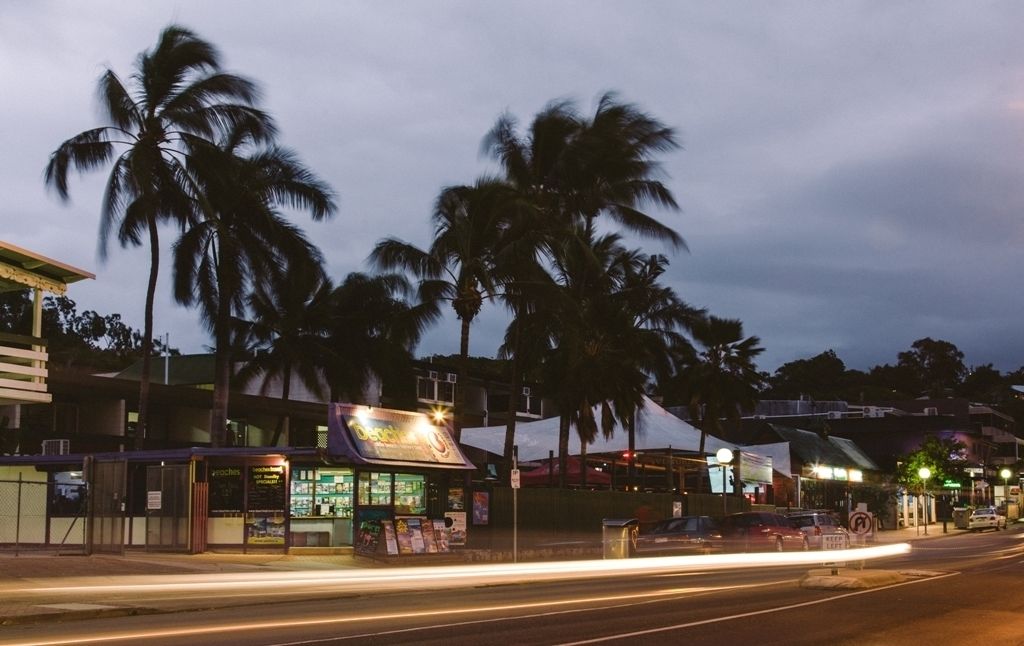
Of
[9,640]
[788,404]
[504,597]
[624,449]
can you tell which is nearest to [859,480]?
[624,449]

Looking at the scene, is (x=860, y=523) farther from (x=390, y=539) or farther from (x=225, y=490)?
(x=225, y=490)

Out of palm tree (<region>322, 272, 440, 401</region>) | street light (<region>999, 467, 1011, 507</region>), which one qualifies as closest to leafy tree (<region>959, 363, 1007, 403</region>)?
street light (<region>999, 467, 1011, 507</region>)

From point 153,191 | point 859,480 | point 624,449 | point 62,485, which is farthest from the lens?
point 859,480

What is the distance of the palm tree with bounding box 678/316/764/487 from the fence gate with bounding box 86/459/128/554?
33.4 meters

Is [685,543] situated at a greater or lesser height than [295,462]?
lesser

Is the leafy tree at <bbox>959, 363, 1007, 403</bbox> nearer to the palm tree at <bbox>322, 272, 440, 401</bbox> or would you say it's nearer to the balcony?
the palm tree at <bbox>322, 272, 440, 401</bbox>

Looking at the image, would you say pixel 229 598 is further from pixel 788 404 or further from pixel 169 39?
pixel 788 404

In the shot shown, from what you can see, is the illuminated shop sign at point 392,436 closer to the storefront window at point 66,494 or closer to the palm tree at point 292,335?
the storefront window at point 66,494

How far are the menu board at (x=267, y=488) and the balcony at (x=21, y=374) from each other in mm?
5366

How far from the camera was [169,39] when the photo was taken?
3603 centimetres

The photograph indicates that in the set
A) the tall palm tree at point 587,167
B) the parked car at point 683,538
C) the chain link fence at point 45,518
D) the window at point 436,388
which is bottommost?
the parked car at point 683,538

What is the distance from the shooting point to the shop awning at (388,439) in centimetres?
2917

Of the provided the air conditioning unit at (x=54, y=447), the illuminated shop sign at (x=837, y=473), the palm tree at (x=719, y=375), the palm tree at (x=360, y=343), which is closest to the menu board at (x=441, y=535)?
the air conditioning unit at (x=54, y=447)

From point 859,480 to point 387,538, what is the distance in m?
47.5
